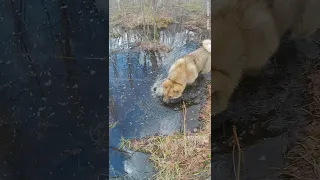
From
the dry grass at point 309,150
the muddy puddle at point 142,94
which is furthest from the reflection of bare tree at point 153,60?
the dry grass at point 309,150

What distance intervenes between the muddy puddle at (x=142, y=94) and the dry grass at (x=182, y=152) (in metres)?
0.02

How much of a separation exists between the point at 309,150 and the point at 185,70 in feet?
1.23

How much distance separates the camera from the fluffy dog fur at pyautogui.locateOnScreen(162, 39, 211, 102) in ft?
3.29

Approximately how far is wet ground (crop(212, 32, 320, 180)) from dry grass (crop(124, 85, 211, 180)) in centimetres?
2

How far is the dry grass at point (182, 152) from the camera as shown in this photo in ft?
3.32

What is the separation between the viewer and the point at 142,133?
1018 millimetres

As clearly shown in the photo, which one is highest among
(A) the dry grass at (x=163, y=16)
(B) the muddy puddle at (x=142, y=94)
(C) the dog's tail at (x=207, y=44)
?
(A) the dry grass at (x=163, y=16)

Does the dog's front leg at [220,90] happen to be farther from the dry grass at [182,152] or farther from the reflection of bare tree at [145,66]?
the reflection of bare tree at [145,66]
